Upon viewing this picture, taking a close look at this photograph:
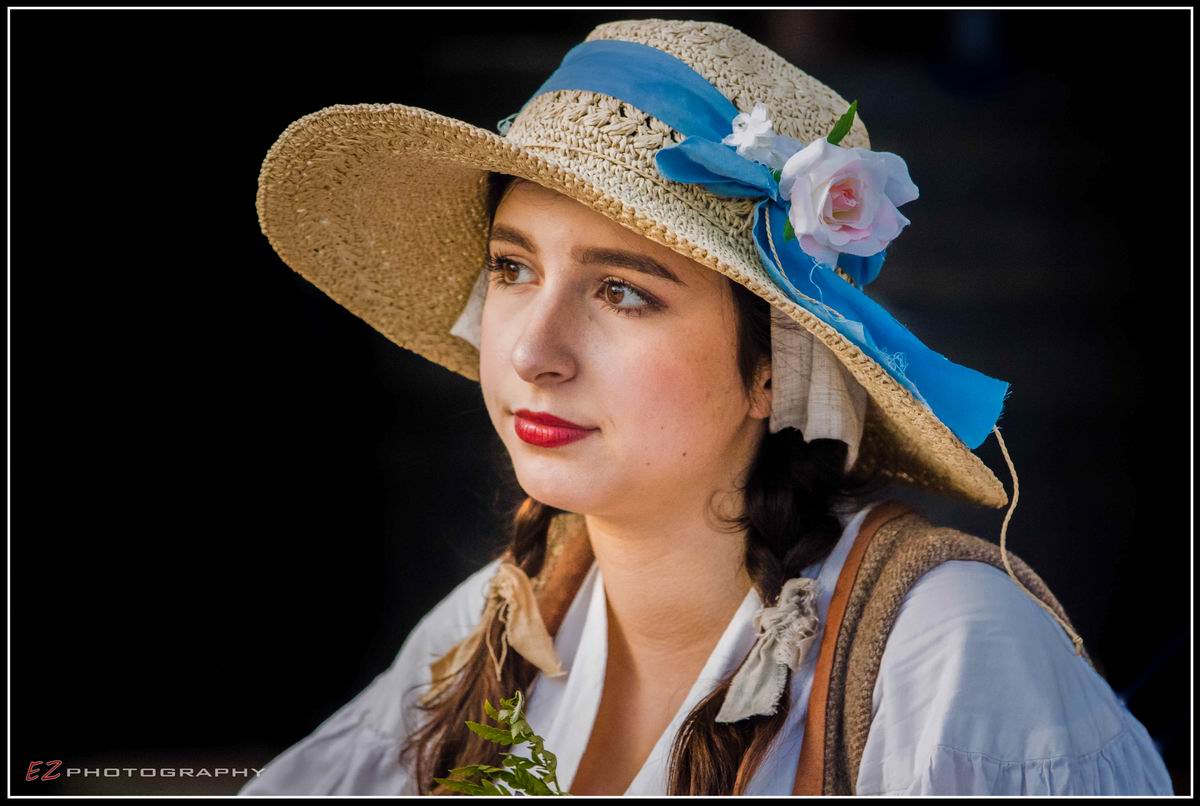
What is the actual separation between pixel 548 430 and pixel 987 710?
692mm

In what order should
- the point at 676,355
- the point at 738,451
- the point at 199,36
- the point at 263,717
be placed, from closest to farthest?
the point at 676,355
the point at 738,451
the point at 199,36
the point at 263,717

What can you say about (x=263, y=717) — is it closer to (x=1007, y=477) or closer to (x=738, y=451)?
(x=738, y=451)

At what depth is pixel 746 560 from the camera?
5.62 ft

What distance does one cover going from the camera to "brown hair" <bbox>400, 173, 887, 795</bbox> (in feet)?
5.16

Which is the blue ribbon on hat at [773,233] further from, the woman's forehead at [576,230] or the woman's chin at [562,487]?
the woman's chin at [562,487]

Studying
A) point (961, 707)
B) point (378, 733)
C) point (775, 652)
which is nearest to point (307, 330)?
point (378, 733)

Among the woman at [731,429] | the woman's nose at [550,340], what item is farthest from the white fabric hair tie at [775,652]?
the woman's nose at [550,340]

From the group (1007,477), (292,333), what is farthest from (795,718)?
(292,333)

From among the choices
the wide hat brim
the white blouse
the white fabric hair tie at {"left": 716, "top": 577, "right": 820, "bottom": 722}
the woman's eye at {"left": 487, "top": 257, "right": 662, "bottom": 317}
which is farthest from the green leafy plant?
the wide hat brim

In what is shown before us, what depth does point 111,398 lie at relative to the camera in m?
2.08

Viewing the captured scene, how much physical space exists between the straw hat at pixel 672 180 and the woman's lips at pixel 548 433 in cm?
30

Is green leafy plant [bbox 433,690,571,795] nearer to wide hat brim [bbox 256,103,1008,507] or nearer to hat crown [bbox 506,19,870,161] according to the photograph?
wide hat brim [bbox 256,103,1008,507]

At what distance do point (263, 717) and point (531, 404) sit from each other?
3.27 ft

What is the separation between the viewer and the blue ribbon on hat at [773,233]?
147cm
